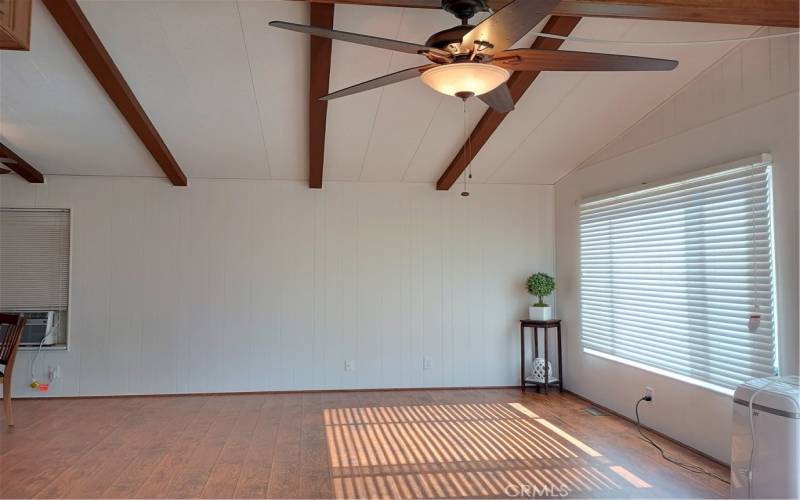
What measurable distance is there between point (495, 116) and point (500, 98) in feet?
5.19

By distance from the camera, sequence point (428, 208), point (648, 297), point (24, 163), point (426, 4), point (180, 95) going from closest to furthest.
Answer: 1. point (426, 4)
2. point (180, 95)
3. point (648, 297)
4. point (24, 163)
5. point (428, 208)

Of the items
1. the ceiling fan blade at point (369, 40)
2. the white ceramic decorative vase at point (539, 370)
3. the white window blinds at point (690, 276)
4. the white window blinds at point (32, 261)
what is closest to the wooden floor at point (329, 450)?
the white ceramic decorative vase at point (539, 370)

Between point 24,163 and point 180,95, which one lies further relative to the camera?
point 24,163

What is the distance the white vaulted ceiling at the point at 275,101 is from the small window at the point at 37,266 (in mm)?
573

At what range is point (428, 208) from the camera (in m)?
5.90

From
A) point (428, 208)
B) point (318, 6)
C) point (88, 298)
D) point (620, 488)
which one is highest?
point (318, 6)

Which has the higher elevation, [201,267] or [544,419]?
[201,267]

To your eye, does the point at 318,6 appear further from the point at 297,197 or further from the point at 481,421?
the point at 481,421

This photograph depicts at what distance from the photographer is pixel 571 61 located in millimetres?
2316

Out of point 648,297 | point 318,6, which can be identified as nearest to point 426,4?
point 318,6

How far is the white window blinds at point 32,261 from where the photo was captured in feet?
17.4

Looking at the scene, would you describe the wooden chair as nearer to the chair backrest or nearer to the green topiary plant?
the chair backrest

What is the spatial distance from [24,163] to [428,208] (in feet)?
12.8

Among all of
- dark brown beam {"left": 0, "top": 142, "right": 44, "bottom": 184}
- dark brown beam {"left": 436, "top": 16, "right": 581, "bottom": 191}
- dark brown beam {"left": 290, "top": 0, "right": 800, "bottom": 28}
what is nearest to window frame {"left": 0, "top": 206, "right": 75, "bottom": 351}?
dark brown beam {"left": 0, "top": 142, "right": 44, "bottom": 184}
